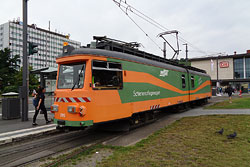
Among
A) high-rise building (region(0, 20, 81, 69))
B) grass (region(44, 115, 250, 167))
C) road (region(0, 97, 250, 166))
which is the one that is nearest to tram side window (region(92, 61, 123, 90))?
road (region(0, 97, 250, 166))

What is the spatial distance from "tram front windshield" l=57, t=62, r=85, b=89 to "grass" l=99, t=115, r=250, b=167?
2.36 meters

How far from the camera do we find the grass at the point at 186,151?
13.3 ft

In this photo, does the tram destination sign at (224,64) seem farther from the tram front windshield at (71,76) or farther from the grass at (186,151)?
the tram front windshield at (71,76)

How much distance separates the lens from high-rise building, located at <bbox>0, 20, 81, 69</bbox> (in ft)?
263

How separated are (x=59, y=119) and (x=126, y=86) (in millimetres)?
2572

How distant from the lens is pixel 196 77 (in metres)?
14.9

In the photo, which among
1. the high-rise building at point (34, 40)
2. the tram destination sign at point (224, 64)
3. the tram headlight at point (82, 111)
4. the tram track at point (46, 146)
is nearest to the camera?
the tram track at point (46, 146)

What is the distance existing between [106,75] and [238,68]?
177ft

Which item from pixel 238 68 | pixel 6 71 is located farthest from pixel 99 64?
pixel 238 68

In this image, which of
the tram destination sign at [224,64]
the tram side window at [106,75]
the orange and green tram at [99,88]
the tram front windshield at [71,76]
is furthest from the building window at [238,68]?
the tram front windshield at [71,76]

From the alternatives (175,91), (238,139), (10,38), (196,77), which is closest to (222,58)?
(196,77)

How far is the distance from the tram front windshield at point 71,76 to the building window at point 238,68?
54.2 metres

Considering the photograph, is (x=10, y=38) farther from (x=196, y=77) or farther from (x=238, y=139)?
(x=238, y=139)

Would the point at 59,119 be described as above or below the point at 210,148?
above
